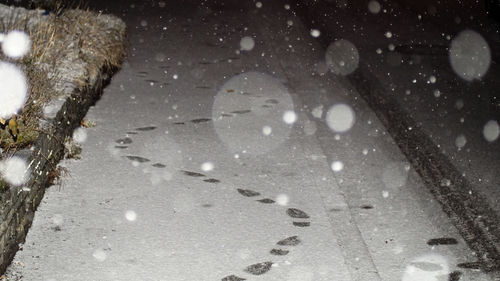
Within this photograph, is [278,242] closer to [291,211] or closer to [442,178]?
[291,211]

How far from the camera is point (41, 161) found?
15.1 feet

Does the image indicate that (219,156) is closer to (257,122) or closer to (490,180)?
(257,122)

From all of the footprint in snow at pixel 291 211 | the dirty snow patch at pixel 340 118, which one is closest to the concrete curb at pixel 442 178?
the dirty snow patch at pixel 340 118

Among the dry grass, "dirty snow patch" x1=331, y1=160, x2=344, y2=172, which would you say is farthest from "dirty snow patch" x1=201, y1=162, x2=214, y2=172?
the dry grass

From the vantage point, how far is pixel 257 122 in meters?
6.36

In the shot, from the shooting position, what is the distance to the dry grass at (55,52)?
4.94 meters

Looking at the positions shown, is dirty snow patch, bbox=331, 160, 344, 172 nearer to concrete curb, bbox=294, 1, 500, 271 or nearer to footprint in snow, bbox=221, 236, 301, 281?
concrete curb, bbox=294, 1, 500, 271

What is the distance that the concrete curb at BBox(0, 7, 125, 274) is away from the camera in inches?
147

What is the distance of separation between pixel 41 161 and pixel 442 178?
2711 mm

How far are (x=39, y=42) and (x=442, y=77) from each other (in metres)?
4.17

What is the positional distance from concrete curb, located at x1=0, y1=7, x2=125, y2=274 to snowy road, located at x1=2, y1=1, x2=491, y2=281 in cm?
9

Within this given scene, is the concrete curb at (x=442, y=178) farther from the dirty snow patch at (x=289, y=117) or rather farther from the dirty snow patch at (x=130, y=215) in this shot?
the dirty snow patch at (x=130, y=215)

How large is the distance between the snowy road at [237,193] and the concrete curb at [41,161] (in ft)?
0.29

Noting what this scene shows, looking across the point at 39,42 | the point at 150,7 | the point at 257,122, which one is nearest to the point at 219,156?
the point at 257,122
